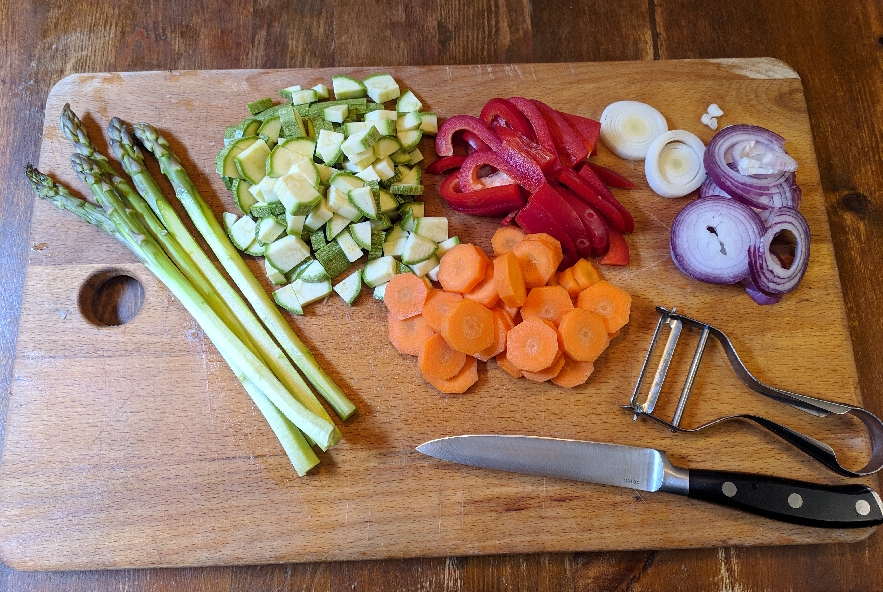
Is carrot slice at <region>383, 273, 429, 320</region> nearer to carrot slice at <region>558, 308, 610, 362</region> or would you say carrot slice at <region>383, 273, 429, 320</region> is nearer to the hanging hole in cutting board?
carrot slice at <region>558, 308, 610, 362</region>

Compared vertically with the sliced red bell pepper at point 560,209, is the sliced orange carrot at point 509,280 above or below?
below

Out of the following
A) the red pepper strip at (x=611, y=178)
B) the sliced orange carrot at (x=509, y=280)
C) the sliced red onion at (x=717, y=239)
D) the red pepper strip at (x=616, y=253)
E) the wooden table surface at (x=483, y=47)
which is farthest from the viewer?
the wooden table surface at (x=483, y=47)

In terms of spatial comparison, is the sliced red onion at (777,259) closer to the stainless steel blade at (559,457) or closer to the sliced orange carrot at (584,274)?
the sliced orange carrot at (584,274)

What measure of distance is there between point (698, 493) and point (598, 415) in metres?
0.48

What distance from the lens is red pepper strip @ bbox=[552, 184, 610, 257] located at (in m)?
2.72

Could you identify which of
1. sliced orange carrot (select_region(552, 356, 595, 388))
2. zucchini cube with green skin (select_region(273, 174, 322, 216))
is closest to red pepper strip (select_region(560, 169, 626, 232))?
sliced orange carrot (select_region(552, 356, 595, 388))

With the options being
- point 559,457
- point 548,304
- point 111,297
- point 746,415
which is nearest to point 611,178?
point 548,304

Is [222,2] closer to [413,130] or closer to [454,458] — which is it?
[413,130]

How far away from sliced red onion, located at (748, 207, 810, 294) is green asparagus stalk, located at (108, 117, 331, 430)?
1.94 m

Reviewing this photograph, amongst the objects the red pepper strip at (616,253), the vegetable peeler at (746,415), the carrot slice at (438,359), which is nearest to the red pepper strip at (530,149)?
the red pepper strip at (616,253)

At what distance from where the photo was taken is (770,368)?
269cm

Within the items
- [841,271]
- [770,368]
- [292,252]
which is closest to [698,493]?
[770,368]

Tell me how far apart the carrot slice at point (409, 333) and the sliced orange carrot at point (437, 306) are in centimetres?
4

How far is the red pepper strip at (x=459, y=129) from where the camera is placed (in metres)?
2.82
